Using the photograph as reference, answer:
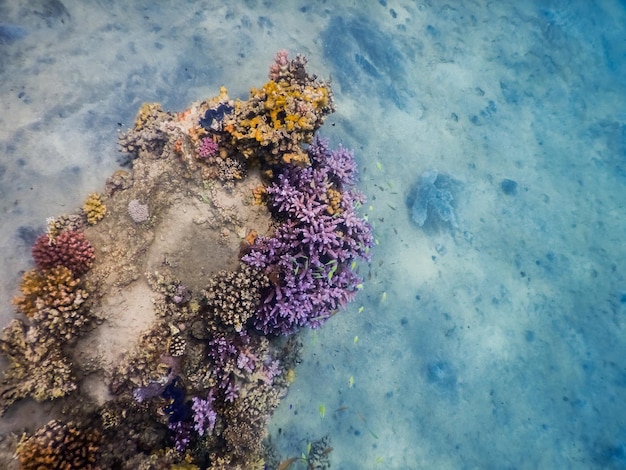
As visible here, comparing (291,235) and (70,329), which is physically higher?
(291,235)

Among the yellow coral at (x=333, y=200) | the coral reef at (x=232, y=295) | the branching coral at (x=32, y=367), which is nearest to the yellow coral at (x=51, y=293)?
the branching coral at (x=32, y=367)

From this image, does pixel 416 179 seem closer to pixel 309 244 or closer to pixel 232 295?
pixel 309 244

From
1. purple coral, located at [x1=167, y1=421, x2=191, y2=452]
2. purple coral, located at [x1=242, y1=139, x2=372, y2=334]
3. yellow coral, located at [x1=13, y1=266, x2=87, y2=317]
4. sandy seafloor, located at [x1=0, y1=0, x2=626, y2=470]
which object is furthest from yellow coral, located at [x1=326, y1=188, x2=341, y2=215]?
purple coral, located at [x1=167, y1=421, x2=191, y2=452]

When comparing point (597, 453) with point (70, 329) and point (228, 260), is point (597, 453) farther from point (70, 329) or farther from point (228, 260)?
point (70, 329)

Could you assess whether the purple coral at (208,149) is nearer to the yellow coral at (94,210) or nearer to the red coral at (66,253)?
the yellow coral at (94,210)

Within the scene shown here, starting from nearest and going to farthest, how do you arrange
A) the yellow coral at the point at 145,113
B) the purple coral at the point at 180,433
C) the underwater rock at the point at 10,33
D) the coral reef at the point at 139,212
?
the purple coral at the point at 180,433, the coral reef at the point at 139,212, the underwater rock at the point at 10,33, the yellow coral at the point at 145,113

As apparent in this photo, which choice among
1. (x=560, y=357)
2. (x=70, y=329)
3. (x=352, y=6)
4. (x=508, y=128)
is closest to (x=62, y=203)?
(x=70, y=329)
